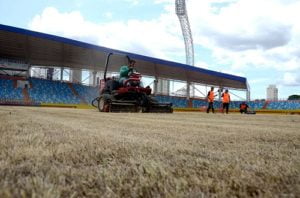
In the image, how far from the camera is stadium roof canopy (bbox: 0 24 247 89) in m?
26.2

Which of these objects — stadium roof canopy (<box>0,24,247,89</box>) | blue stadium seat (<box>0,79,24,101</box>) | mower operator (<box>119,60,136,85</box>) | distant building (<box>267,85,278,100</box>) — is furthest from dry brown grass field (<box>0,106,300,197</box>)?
distant building (<box>267,85,278,100</box>)

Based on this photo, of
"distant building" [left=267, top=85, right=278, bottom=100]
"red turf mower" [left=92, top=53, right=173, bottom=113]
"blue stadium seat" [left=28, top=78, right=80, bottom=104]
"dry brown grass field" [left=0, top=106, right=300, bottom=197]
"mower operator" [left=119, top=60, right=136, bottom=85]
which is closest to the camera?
"dry brown grass field" [left=0, top=106, right=300, bottom=197]

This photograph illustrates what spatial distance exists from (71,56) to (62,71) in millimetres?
3241

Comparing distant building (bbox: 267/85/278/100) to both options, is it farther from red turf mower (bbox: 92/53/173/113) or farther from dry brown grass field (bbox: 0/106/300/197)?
dry brown grass field (bbox: 0/106/300/197)

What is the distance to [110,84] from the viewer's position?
10922 millimetres

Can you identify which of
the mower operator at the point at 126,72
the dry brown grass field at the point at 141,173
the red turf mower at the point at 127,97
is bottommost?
the dry brown grass field at the point at 141,173

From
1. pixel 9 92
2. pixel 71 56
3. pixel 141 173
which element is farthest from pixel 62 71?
pixel 141 173

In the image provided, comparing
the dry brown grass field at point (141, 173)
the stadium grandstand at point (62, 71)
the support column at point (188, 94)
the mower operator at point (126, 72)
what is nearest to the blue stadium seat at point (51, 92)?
the stadium grandstand at point (62, 71)

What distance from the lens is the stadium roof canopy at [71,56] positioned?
86.1ft

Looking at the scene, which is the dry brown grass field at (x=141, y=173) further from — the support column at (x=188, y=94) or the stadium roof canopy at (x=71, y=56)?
the support column at (x=188, y=94)

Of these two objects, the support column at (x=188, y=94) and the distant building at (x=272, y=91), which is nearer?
the support column at (x=188, y=94)

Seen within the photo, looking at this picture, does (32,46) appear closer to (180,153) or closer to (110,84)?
(110,84)

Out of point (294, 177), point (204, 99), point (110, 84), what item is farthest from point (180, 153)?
point (204, 99)

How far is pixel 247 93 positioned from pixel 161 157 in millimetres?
44919
